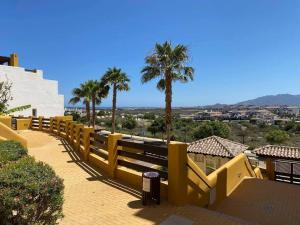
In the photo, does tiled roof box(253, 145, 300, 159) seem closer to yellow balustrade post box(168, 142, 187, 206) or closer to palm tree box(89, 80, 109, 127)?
yellow balustrade post box(168, 142, 187, 206)

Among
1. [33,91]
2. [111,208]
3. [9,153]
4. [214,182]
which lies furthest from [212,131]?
[9,153]

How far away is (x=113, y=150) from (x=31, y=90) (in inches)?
1145

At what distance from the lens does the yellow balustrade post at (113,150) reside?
8625mm

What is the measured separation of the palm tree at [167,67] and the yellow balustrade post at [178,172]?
1507 centimetres

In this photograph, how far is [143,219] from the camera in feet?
18.5

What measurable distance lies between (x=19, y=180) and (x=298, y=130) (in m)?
75.2

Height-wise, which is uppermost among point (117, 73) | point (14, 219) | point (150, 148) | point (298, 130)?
point (117, 73)

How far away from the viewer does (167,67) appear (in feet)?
72.1

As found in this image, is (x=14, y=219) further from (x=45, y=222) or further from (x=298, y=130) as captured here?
(x=298, y=130)

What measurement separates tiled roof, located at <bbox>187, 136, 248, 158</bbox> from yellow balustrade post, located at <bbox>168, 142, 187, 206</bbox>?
11765mm

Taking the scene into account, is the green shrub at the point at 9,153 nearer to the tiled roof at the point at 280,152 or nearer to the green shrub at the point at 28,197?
the green shrub at the point at 28,197

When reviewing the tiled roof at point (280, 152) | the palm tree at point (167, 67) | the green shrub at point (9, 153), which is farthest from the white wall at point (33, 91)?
the tiled roof at point (280, 152)

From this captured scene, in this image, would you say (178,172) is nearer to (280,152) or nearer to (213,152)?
(213,152)

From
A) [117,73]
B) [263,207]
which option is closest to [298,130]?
[117,73]
